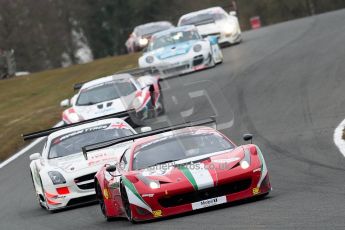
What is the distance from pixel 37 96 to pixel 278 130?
1866 cm

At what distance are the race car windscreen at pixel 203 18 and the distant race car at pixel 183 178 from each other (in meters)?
24.2

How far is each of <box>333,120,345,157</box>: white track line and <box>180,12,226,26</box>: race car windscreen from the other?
18.4 metres

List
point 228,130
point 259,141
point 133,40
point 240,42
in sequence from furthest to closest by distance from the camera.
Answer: point 133,40 < point 240,42 < point 228,130 < point 259,141

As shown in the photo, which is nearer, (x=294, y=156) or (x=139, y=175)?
(x=139, y=175)

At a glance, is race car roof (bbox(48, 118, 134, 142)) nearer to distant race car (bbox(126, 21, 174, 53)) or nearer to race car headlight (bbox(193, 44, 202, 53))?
race car headlight (bbox(193, 44, 202, 53))

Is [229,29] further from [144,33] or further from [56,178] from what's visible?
[56,178]

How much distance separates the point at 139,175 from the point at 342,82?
39.0ft

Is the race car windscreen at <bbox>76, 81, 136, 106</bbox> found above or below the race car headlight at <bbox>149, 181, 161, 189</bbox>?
below

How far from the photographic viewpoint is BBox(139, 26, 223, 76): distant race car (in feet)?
95.9

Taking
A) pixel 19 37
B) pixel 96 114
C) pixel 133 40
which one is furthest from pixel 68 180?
pixel 19 37

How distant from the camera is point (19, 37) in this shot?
226 ft

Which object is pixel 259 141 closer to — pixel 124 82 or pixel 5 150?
pixel 124 82

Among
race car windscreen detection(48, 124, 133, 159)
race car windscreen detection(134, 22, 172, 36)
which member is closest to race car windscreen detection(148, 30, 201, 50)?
race car windscreen detection(134, 22, 172, 36)

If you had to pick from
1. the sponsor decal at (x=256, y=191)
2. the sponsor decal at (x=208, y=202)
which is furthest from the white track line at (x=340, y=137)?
the sponsor decal at (x=208, y=202)
